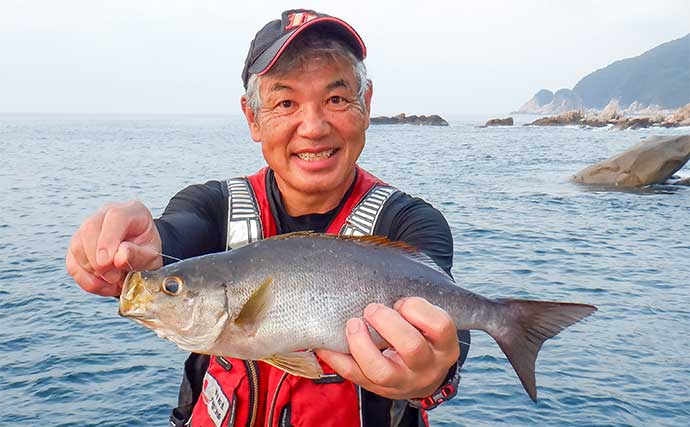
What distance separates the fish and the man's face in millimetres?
635

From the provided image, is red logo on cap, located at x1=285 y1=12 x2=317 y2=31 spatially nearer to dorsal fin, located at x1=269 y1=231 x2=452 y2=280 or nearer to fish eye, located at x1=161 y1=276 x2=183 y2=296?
dorsal fin, located at x1=269 y1=231 x2=452 y2=280

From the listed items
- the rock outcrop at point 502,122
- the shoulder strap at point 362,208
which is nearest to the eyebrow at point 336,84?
the shoulder strap at point 362,208

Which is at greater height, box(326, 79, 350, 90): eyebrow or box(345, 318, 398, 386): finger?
box(326, 79, 350, 90): eyebrow

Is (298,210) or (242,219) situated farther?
(298,210)

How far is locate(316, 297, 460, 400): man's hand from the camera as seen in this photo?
269 centimetres

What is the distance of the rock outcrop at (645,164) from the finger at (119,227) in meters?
27.0

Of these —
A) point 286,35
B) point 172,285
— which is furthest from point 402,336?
point 286,35

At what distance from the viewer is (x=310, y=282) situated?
312 centimetres

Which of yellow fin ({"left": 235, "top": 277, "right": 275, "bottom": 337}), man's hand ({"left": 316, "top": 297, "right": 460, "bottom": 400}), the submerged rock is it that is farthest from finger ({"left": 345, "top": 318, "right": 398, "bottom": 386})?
the submerged rock

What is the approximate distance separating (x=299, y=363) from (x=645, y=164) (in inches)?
1053

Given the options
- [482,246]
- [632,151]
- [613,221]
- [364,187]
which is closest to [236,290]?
[364,187]

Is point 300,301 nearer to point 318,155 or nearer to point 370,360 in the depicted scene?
point 370,360

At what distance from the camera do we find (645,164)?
26453 mm

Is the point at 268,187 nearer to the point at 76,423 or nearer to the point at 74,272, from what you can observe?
the point at 74,272
